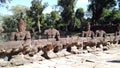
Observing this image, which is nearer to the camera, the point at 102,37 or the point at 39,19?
the point at 102,37

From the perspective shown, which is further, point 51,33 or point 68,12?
point 68,12

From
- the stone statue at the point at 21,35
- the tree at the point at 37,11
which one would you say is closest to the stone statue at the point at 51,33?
the stone statue at the point at 21,35

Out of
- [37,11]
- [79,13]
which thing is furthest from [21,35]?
[79,13]

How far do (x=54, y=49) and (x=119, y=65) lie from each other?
9.60 ft

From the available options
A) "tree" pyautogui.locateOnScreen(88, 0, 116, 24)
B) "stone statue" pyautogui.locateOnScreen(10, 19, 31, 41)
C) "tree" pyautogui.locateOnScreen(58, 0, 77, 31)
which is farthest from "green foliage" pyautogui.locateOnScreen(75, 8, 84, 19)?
"stone statue" pyautogui.locateOnScreen(10, 19, 31, 41)

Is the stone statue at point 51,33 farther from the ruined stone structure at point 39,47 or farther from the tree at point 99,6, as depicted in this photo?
the tree at point 99,6

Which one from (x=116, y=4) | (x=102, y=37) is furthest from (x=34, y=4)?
(x=102, y=37)

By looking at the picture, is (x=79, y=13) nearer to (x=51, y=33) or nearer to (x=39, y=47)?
(x=51, y=33)

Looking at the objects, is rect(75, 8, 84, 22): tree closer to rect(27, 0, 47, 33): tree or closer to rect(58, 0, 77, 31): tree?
rect(58, 0, 77, 31): tree

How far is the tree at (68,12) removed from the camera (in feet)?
156

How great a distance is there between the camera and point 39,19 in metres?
51.6

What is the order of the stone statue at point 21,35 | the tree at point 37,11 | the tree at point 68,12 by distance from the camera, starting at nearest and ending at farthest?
the stone statue at point 21,35
the tree at point 68,12
the tree at point 37,11

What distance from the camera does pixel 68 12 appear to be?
157 ft

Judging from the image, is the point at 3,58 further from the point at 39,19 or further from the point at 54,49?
the point at 39,19
